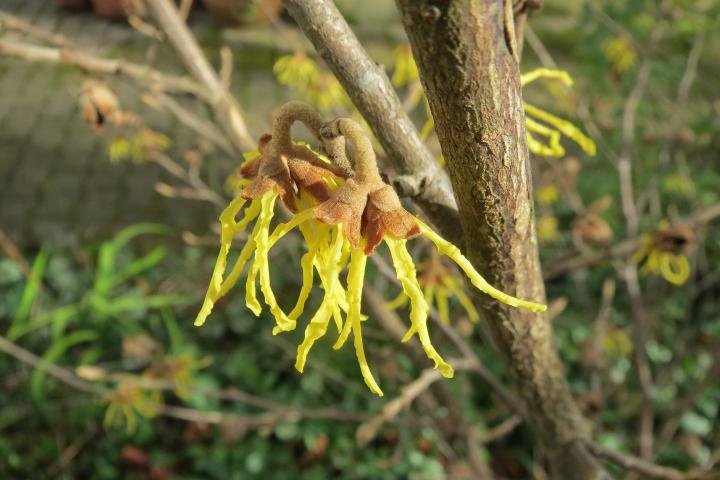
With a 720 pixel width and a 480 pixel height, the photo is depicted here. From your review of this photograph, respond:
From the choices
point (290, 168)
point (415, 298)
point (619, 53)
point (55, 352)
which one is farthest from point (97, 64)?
point (619, 53)

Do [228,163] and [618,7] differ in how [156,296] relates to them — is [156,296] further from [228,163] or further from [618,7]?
[618,7]

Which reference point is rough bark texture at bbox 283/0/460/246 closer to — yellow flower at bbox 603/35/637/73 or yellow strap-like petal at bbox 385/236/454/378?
yellow strap-like petal at bbox 385/236/454/378

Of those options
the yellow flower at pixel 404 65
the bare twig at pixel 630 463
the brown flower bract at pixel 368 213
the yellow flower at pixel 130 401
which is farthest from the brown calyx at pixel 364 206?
the yellow flower at pixel 130 401

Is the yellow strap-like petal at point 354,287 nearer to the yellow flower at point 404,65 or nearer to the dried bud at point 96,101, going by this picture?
the dried bud at point 96,101

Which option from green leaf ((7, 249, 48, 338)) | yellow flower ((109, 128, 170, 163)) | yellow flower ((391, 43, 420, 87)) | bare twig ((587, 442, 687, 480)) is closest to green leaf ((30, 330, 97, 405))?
green leaf ((7, 249, 48, 338))

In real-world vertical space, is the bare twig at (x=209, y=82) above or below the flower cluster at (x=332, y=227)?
below

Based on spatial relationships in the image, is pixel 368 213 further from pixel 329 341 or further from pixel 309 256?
pixel 329 341
